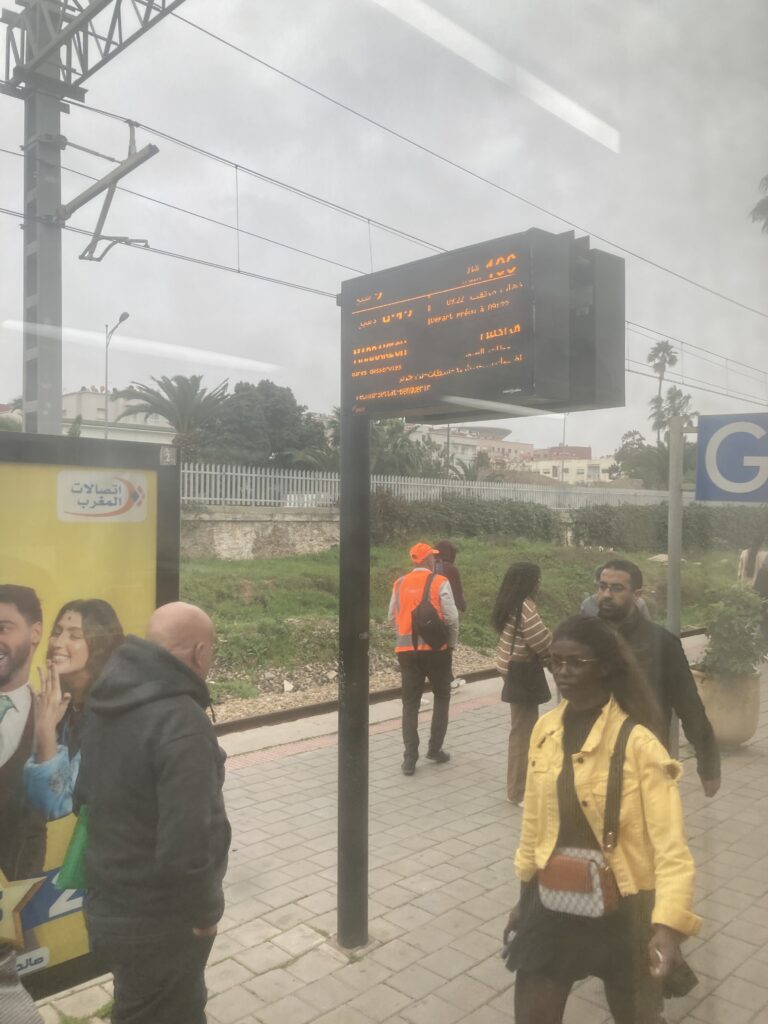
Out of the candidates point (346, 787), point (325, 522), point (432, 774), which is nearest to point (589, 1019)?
point (346, 787)

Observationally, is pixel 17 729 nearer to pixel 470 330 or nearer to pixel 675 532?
pixel 470 330

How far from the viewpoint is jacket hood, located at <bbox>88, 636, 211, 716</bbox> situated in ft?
6.77

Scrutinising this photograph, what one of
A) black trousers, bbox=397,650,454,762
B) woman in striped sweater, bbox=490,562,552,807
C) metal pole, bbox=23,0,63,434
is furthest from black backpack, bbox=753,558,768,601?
metal pole, bbox=23,0,63,434

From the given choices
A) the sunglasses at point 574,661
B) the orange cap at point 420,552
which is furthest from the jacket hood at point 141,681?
the orange cap at point 420,552

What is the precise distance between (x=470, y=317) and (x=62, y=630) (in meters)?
1.81

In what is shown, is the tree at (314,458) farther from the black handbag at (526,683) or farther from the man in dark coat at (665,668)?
the man in dark coat at (665,668)

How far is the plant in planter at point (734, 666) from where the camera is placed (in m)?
6.60

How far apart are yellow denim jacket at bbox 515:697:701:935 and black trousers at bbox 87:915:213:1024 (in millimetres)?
936

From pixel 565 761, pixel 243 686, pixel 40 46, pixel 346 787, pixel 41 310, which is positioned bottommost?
pixel 243 686

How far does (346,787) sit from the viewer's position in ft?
11.6

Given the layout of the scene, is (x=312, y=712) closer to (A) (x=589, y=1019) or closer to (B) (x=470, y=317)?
(A) (x=589, y=1019)

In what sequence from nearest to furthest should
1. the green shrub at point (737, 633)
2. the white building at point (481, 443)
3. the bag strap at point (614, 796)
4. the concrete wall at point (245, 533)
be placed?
the bag strap at point (614, 796)
the white building at point (481, 443)
the green shrub at point (737, 633)
the concrete wall at point (245, 533)

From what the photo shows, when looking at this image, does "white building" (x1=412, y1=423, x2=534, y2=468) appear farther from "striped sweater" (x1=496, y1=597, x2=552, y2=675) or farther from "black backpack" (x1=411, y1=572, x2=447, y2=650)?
"black backpack" (x1=411, y1=572, x2=447, y2=650)

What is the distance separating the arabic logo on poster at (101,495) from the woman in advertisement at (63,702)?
12.6 inches
